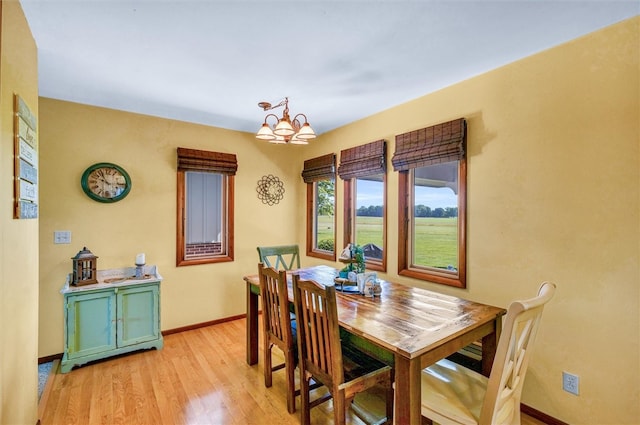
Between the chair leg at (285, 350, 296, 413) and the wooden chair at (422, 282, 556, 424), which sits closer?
the wooden chair at (422, 282, 556, 424)

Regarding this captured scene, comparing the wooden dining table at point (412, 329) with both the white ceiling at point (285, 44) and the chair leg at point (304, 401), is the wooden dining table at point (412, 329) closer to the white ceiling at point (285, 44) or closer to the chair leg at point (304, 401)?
the chair leg at point (304, 401)

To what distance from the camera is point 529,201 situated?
2.08m

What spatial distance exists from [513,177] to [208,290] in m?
3.42

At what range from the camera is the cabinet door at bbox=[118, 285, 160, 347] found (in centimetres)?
279

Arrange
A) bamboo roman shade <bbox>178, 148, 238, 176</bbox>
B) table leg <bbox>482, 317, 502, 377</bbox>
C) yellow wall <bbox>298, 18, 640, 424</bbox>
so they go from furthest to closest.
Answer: bamboo roman shade <bbox>178, 148, 238, 176</bbox>, table leg <bbox>482, 317, 502, 377</bbox>, yellow wall <bbox>298, 18, 640, 424</bbox>

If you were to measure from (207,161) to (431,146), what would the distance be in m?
2.55

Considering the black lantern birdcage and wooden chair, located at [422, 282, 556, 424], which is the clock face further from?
wooden chair, located at [422, 282, 556, 424]

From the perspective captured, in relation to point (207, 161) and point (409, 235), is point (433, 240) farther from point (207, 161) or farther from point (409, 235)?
point (207, 161)

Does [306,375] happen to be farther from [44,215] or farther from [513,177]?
[44,215]

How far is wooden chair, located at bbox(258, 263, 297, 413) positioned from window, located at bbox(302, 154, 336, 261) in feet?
5.42

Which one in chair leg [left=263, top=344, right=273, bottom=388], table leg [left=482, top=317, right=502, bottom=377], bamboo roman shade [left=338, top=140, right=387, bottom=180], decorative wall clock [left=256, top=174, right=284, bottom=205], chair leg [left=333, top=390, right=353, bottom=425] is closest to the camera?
chair leg [left=333, top=390, right=353, bottom=425]

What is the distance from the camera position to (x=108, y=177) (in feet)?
10.0

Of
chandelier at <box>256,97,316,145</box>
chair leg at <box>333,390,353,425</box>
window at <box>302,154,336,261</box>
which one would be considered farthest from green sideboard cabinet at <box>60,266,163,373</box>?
chair leg at <box>333,390,353,425</box>

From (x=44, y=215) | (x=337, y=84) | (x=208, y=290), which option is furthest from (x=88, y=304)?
(x=337, y=84)
